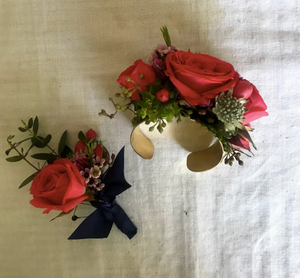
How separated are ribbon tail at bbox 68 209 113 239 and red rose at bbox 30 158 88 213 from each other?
3.7 inches

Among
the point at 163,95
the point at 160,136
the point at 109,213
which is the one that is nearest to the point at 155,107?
the point at 163,95

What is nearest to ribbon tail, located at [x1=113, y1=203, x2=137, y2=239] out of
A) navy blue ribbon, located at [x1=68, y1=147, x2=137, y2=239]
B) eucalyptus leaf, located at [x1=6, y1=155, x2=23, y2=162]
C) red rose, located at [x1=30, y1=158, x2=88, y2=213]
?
navy blue ribbon, located at [x1=68, y1=147, x2=137, y2=239]

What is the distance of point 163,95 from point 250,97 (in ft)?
0.51

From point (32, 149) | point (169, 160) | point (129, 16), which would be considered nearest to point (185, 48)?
point (129, 16)

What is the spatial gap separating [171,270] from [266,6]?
615 mm

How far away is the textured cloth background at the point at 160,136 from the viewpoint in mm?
641

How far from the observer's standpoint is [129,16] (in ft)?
2.12

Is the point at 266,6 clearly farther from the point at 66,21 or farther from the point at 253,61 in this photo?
the point at 66,21

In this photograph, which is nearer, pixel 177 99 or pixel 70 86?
pixel 177 99

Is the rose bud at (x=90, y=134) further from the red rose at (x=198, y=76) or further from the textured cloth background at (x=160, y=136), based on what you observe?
the red rose at (x=198, y=76)

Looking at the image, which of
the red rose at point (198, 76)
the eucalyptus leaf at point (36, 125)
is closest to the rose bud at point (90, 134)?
the eucalyptus leaf at point (36, 125)

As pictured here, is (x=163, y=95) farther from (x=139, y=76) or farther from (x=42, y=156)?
(x=42, y=156)

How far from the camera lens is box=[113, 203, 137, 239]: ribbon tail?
634 millimetres

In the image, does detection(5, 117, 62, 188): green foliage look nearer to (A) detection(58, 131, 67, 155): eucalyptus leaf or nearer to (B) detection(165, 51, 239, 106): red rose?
(A) detection(58, 131, 67, 155): eucalyptus leaf
